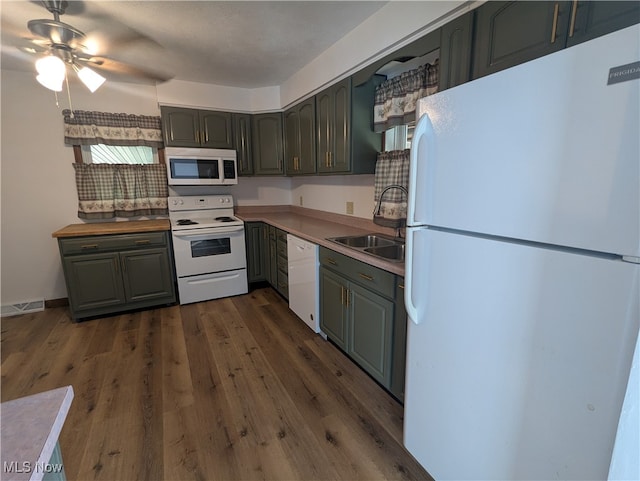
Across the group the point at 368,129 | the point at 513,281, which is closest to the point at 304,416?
the point at 513,281

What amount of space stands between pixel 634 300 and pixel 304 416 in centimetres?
159

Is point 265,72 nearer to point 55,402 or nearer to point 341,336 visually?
point 341,336

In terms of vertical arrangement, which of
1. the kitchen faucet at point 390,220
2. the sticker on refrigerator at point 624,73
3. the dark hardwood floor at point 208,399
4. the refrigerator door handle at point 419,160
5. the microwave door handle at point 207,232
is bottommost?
the dark hardwood floor at point 208,399

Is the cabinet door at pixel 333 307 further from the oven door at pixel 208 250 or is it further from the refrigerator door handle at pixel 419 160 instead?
the oven door at pixel 208 250

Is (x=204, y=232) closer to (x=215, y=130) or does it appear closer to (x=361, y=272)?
(x=215, y=130)

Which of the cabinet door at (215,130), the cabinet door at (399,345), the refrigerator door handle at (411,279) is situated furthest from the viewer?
the cabinet door at (215,130)

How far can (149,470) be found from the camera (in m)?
1.42

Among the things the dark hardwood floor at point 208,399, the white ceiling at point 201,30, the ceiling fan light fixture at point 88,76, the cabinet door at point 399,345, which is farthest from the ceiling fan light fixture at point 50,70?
the cabinet door at point 399,345

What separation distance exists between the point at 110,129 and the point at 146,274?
160 cm

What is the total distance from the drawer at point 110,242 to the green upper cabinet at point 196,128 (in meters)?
1.05

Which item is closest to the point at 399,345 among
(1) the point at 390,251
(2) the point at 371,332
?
(2) the point at 371,332

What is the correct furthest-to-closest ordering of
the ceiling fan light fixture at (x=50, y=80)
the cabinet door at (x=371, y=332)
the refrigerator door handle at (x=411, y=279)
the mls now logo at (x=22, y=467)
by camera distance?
the ceiling fan light fixture at (x=50, y=80) → the cabinet door at (x=371, y=332) → the refrigerator door handle at (x=411, y=279) → the mls now logo at (x=22, y=467)

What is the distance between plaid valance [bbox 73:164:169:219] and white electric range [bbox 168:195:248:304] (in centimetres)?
22

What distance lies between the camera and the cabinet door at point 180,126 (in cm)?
329
